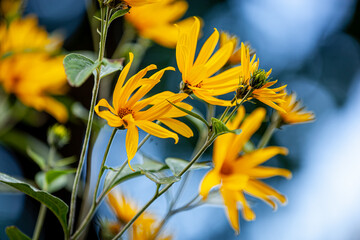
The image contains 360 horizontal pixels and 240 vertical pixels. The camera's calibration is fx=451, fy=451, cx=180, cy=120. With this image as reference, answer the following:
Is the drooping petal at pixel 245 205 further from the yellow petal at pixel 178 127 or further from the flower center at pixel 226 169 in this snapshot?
the yellow petal at pixel 178 127

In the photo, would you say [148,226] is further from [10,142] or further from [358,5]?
[358,5]

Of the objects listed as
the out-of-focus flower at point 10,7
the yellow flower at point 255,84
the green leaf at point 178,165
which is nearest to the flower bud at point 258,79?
the yellow flower at point 255,84

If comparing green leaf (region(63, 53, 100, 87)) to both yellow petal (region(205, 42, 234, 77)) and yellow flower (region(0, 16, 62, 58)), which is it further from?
yellow flower (region(0, 16, 62, 58))

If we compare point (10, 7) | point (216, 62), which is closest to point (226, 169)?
point (216, 62)

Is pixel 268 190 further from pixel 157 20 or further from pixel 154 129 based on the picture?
pixel 157 20

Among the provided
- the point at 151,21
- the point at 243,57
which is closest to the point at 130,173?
the point at 243,57

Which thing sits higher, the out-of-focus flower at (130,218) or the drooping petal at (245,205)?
the drooping petal at (245,205)
